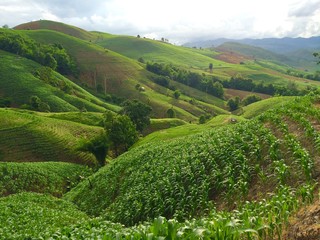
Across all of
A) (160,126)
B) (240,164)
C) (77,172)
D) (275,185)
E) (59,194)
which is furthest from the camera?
(160,126)

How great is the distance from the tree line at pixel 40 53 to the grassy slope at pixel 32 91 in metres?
13.9

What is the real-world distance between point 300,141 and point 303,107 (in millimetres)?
7450

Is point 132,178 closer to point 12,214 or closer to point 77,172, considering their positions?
point 12,214

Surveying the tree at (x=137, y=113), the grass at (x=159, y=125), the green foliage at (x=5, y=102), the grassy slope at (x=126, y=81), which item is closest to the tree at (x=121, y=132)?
the tree at (x=137, y=113)

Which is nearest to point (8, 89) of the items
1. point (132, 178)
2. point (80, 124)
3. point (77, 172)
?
point (80, 124)

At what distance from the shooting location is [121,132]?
7156 centimetres

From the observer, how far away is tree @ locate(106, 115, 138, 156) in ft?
Result: 234

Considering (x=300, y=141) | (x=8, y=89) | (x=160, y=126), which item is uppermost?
(x=300, y=141)

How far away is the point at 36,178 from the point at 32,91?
260 feet

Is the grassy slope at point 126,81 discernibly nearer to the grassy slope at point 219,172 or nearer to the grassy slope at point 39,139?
the grassy slope at point 39,139

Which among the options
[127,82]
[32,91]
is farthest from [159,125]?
[127,82]

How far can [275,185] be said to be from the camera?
1714cm

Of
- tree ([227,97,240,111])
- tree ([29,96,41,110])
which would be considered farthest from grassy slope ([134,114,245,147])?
tree ([227,97,240,111])

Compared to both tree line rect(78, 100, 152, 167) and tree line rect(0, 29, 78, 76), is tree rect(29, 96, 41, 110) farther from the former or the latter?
tree line rect(0, 29, 78, 76)
